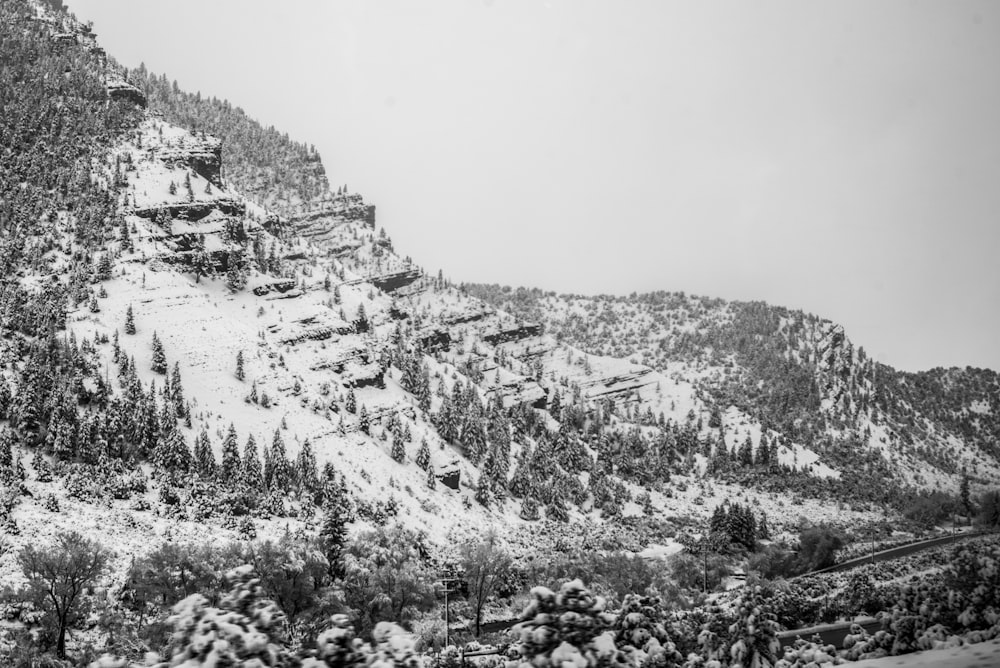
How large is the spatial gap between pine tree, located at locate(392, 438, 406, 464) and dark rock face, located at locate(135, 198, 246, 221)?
6818 centimetres

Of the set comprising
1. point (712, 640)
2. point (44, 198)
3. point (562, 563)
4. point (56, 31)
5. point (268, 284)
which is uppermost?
point (56, 31)

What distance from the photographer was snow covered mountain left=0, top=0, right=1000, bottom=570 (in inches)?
2960

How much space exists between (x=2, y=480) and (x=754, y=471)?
143 meters

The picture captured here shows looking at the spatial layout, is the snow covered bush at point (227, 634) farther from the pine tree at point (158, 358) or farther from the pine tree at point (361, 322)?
the pine tree at point (361, 322)

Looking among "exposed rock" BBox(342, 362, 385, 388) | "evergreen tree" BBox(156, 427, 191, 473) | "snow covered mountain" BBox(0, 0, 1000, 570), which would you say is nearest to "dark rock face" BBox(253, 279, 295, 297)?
"snow covered mountain" BBox(0, 0, 1000, 570)

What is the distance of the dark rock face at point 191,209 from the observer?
132 meters

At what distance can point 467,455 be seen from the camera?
121 meters

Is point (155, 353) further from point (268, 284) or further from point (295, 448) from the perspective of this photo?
point (268, 284)

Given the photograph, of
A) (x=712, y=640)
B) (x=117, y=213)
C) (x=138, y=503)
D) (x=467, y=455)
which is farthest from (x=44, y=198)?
(x=712, y=640)

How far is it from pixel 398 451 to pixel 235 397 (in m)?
25.0

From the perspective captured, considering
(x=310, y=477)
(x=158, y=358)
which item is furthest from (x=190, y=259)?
(x=310, y=477)

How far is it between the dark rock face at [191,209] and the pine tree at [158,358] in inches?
1681

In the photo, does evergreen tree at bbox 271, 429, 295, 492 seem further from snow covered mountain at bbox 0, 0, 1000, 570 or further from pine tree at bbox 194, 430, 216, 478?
pine tree at bbox 194, 430, 216, 478

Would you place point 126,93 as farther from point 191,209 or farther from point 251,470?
point 251,470
